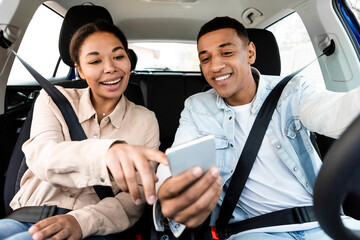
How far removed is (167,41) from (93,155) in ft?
7.70

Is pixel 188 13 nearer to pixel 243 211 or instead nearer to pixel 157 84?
pixel 157 84

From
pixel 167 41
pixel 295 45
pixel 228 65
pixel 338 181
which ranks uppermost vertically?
pixel 167 41

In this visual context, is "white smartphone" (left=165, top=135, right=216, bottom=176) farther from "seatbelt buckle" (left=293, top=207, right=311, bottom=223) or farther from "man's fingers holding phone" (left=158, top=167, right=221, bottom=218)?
"seatbelt buckle" (left=293, top=207, right=311, bottom=223)

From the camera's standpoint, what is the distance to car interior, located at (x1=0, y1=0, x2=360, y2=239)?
4.81ft

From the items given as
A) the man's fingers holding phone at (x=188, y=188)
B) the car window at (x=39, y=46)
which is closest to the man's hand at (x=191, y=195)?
the man's fingers holding phone at (x=188, y=188)

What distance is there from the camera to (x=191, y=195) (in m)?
0.57

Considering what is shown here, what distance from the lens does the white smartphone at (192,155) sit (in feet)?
1.68

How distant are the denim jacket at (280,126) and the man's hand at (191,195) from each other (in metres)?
0.28

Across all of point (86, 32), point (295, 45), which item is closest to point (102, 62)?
point (86, 32)

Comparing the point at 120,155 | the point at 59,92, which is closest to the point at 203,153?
the point at 120,155

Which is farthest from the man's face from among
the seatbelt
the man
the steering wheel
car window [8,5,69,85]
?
car window [8,5,69,85]

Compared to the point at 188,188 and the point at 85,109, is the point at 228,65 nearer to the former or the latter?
the point at 85,109

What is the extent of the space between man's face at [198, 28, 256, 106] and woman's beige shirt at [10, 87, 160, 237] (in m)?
0.37

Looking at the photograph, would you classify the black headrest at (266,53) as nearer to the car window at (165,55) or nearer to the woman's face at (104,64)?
the woman's face at (104,64)
